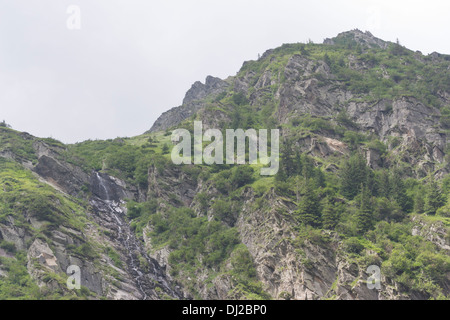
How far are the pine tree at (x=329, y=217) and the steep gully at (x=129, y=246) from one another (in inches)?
1228

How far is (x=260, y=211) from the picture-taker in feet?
313

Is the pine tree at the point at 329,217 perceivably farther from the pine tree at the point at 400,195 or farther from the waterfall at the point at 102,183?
the waterfall at the point at 102,183

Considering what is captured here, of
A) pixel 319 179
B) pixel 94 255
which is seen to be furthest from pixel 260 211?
pixel 94 255

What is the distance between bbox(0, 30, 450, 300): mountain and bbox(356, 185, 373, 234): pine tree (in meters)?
0.26

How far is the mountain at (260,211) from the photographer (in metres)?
76.7

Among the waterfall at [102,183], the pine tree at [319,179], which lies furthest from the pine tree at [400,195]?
the waterfall at [102,183]

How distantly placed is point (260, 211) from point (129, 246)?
100 ft

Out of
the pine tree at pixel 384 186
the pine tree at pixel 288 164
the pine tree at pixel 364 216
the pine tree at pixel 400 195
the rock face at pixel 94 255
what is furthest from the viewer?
the pine tree at pixel 288 164

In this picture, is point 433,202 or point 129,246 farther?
point 129,246

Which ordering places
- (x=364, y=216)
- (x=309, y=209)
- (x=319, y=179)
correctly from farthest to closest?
(x=319, y=179) → (x=309, y=209) → (x=364, y=216)

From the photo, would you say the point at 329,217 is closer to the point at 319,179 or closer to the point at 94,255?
the point at 319,179

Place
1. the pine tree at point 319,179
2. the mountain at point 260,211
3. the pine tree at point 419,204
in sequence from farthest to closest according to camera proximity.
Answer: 1. the pine tree at point 319,179
2. the pine tree at point 419,204
3. the mountain at point 260,211

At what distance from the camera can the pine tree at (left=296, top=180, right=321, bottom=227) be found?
291 ft

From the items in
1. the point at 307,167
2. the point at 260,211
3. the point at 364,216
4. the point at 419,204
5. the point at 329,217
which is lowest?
the point at 329,217
